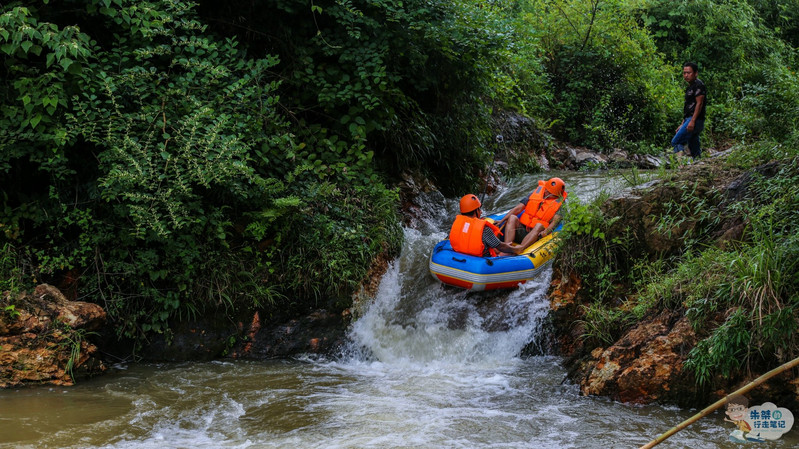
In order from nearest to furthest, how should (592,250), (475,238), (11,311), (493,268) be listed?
(11,311) → (592,250) → (493,268) → (475,238)

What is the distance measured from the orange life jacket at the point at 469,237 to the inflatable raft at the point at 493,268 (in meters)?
0.11

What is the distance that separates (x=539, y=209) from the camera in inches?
281

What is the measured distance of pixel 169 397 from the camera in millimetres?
4719

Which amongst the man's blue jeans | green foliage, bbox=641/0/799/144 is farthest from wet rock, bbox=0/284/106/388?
green foliage, bbox=641/0/799/144

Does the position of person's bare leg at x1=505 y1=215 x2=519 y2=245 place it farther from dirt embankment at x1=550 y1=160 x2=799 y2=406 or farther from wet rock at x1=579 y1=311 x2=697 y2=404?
wet rock at x1=579 y1=311 x2=697 y2=404

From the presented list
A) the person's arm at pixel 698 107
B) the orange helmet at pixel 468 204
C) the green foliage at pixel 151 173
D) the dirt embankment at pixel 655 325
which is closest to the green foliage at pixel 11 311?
the green foliage at pixel 151 173

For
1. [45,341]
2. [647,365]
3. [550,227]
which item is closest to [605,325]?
[647,365]

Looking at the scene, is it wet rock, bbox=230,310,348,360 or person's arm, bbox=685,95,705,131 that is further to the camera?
person's arm, bbox=685,95,705,131

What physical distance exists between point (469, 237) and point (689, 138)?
3.00 meters

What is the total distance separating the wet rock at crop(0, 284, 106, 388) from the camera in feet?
16.1

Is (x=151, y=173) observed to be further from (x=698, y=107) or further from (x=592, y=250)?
(x=698, y=107)

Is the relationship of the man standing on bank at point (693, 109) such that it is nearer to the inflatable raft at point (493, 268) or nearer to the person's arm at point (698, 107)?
the person's arm at point (698, 107)

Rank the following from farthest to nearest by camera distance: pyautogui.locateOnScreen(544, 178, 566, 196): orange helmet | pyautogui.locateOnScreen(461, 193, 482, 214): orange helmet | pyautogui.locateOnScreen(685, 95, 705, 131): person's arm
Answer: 1. pyautogui.locateOnScreen(685, 95, 705, 131): person's arm
2. pyautogui.locateOnScreen(544, 178, 566, 196): orange helmet
3. pyautogui.locateOnScreen(461, 193, 482, 214): orange helmet

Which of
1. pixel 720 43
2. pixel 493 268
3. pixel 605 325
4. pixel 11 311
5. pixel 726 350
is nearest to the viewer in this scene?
pixel 726 350
